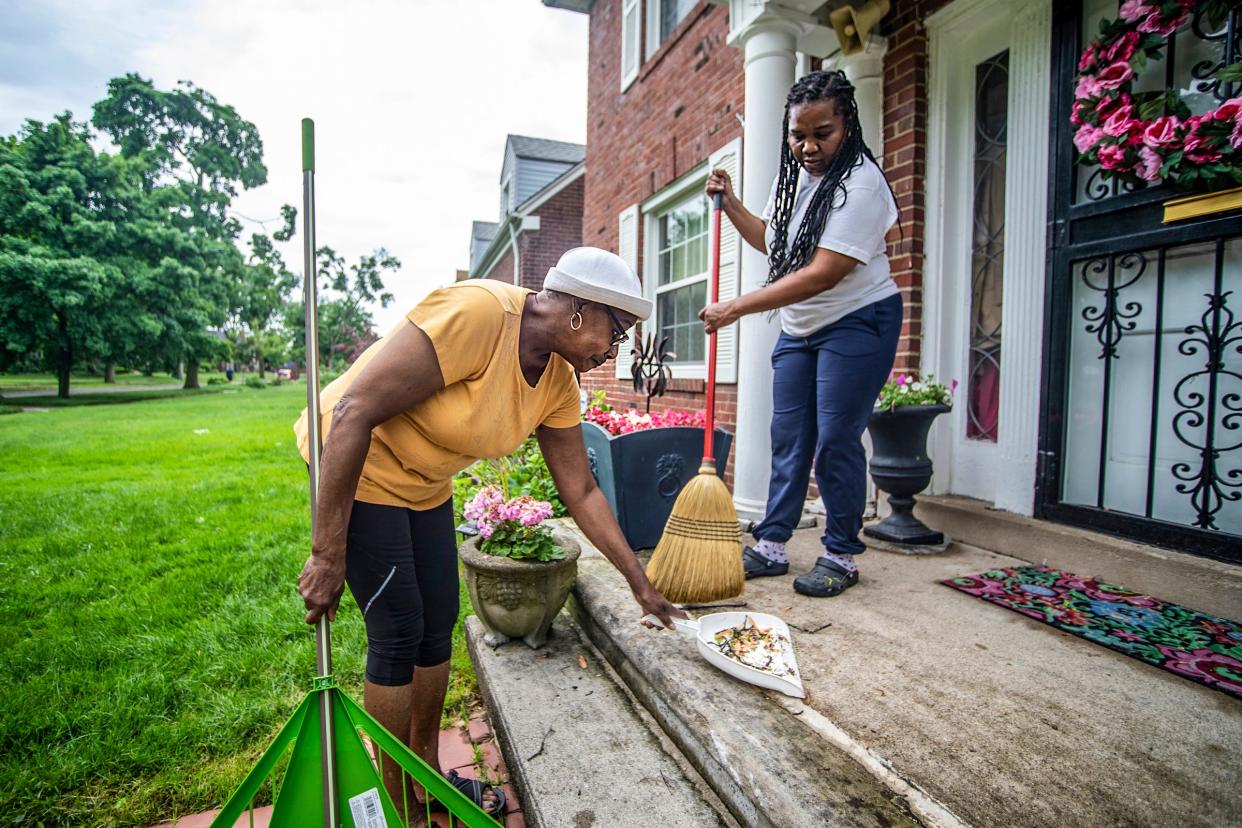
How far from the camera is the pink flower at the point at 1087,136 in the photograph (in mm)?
2484

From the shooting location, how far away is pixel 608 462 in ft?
10.3

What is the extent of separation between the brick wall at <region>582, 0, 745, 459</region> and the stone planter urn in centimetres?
246

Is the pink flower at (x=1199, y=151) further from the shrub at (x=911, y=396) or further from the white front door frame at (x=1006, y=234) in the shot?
the shrub at (x=911, y=396)

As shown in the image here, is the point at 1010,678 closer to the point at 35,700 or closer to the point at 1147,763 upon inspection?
the point at 1147,763

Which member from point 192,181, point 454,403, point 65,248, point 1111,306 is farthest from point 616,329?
point 192,181

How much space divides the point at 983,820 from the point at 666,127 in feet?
19.3

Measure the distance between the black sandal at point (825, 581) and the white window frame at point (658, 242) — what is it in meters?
2.96

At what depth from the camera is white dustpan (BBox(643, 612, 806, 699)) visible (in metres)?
1.65

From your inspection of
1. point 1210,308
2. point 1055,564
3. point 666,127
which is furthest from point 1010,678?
point 666,127

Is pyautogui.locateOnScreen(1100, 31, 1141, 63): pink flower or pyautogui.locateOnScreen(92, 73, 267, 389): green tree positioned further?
pyautogui.locateOnScreen(92, 73, 267, 389): green tree

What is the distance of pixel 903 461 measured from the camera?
298 cm

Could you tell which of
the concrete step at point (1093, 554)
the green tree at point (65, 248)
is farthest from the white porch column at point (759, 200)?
the green tree at point (65, 248)

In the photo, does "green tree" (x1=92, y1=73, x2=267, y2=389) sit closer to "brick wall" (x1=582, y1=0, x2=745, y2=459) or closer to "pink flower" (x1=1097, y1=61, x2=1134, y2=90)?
"brick wall" (x1=582, y1=0, x2=745, y2=459)

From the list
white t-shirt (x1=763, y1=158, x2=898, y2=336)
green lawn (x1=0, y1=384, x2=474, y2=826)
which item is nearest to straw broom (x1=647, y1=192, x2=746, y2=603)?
white t-shirt (x1=763, y1=158, x2=898, y2=336)
